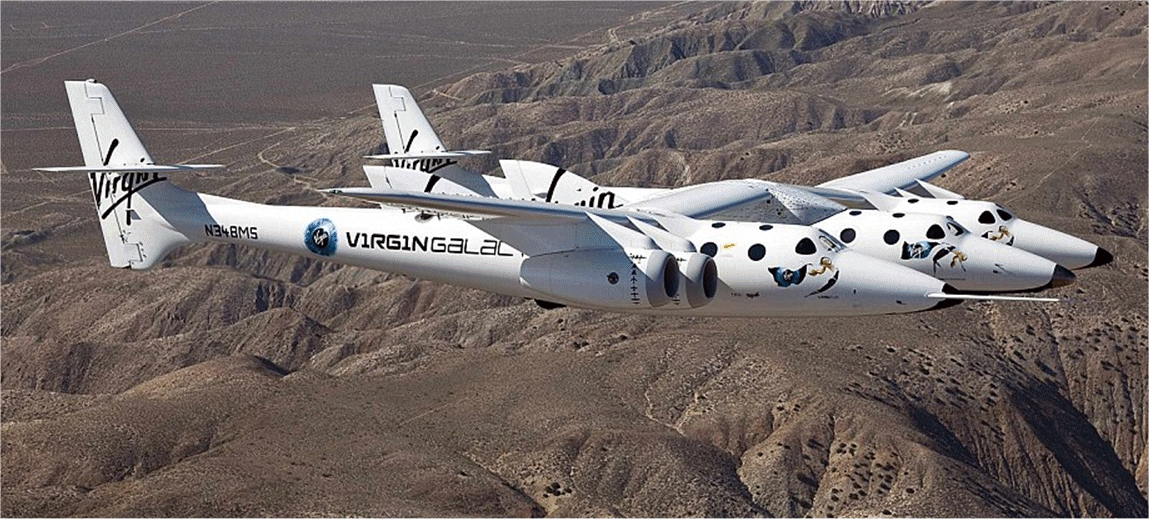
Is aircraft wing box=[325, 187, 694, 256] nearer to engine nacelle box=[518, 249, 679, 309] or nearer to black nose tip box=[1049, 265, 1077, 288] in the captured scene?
engine nacelle box=[518, 249, 679, 309]

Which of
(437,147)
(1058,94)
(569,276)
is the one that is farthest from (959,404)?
(1058,94)

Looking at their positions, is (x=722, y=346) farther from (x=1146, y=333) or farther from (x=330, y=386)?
(x=1146, y=333)

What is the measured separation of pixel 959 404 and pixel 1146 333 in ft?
61.6

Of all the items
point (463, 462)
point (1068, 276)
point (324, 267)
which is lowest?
point (324, 267)

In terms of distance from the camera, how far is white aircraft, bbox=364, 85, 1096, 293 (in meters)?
45.9

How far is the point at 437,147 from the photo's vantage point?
71.9 m

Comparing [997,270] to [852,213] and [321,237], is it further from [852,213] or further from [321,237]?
[321,237]

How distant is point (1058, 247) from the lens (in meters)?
50.6

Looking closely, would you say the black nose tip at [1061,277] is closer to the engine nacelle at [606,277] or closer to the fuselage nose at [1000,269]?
the fuselage nose at [1000,269]

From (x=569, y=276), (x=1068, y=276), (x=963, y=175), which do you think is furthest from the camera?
(x=963, y=175)

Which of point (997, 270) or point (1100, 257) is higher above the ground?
point (997, 270)

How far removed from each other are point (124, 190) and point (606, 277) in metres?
19.9

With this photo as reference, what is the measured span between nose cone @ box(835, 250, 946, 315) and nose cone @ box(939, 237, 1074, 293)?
6.25 metres

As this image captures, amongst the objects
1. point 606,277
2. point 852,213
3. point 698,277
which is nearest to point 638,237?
point 606,277
